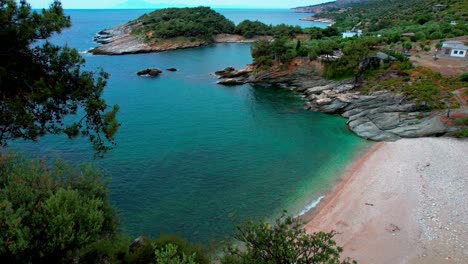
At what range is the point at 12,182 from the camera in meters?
12.7

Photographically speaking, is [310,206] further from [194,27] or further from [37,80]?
[194,27]

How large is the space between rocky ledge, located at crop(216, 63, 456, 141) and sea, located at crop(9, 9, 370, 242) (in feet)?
8.30

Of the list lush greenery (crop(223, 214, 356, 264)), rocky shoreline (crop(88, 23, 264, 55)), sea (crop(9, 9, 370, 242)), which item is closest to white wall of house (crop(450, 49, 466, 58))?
sea (crop(9, 9, 370, 242))

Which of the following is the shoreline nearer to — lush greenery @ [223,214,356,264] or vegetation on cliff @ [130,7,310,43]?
lush greenery @ [223,214,356,264]

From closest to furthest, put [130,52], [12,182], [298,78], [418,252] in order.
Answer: [12,182]
[418,252]
[298,78]
[130,52]

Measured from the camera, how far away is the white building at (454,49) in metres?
54.7

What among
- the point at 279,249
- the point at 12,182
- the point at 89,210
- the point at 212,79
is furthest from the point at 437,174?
the point at 212,79

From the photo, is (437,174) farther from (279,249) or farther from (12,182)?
(12,182)

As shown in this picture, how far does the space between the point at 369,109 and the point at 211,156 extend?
25379 mm

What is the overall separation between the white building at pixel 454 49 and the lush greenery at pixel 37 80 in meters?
62.2

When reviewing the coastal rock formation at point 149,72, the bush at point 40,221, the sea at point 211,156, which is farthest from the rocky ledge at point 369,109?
the bush at point 40,221

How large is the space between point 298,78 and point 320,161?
3389cm

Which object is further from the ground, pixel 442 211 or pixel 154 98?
pixel 154 98

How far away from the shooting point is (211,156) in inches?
1462
